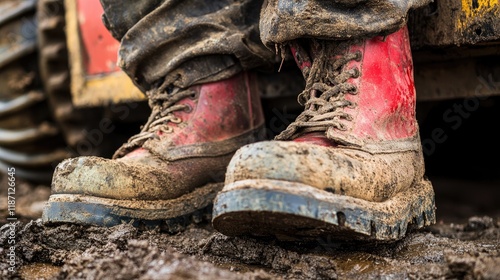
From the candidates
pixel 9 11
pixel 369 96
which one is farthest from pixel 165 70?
pixel 9 11

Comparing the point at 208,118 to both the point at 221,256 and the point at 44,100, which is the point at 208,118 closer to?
the point at 221,256

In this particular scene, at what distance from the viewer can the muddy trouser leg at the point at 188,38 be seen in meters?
1.59

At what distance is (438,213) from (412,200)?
955 mm

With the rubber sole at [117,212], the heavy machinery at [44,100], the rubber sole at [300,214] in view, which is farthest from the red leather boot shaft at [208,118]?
the heavy machinery at [44,100]

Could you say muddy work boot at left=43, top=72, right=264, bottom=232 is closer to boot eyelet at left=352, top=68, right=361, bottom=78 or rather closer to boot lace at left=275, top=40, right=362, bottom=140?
boot lace at left=275, top=40, right=362, bottom=140

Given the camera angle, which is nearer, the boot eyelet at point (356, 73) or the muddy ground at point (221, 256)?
the muddy ground at point (221, 256)

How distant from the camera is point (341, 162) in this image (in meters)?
1.20

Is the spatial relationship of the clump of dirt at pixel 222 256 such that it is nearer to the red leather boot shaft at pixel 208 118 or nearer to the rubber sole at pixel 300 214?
the rubber sole at pixel 300 214

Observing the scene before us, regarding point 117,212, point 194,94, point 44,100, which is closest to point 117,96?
point 44,100

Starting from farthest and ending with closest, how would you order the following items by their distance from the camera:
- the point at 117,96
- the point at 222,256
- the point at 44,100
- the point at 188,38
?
the point at 44,100
the point at 117,96
the point at 188,38
the point at 222,256

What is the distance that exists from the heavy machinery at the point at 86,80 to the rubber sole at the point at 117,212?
2.15 feet

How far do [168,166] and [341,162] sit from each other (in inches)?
18.7

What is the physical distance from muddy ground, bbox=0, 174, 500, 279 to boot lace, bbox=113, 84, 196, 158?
0.24 m

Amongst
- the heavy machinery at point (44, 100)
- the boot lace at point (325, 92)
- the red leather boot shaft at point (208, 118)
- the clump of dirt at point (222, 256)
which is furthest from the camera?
the heavy machinery at point (44, 100)
